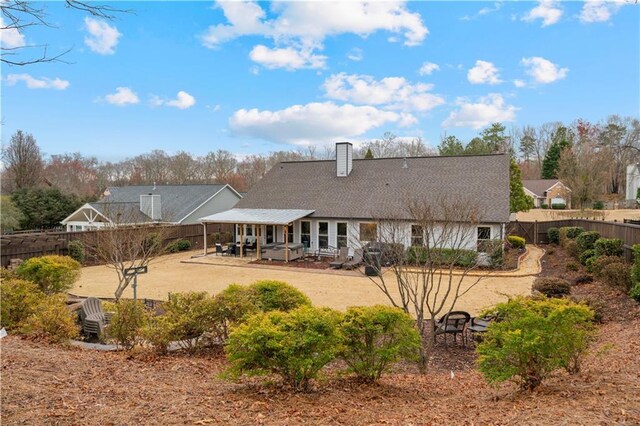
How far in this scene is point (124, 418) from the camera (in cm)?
384

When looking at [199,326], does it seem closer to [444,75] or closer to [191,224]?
[444,75]

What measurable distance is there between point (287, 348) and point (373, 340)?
134 centimetres

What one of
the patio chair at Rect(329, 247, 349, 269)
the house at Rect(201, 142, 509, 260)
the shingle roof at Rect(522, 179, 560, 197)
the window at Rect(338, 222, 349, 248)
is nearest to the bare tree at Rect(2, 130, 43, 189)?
the house at Rect(201, 142, 509, 260)

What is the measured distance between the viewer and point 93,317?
9062 millimetres

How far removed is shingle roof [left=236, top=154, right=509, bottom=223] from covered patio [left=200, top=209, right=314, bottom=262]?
3.68 ft

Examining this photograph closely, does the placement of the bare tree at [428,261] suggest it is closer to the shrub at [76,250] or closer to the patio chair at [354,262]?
the patio chair at [354,262]

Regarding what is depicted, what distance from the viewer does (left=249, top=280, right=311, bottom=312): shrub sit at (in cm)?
835

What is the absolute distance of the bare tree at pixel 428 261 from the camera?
794 centimetres

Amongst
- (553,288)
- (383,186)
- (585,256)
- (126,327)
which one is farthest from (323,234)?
(126,327)

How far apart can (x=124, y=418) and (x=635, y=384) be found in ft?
Answer: 18.8

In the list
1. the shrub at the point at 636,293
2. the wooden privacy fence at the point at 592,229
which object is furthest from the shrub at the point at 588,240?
the shrub at the point at 636,293

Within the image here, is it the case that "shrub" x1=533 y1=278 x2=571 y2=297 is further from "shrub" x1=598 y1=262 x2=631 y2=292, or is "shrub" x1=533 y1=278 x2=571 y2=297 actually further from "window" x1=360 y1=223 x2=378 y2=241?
"window" x1=360 y1=223 x2=378 y2=241

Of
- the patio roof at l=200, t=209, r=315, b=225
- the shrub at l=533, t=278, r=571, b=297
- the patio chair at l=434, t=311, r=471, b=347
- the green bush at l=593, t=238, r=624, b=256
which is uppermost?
the patio roof at l=200, t=209, r=315, b=225

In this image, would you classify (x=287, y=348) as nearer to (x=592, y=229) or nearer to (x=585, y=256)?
(x=585, y=256)
